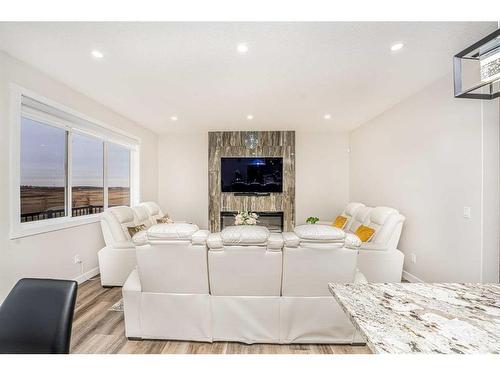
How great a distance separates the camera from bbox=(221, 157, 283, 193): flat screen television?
5.89 meters

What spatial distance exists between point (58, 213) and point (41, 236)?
520 millimetres

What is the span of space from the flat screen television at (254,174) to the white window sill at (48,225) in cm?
295

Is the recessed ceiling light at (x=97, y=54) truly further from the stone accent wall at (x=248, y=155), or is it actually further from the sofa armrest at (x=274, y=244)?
the stone accent wall at (x=248, y=155)

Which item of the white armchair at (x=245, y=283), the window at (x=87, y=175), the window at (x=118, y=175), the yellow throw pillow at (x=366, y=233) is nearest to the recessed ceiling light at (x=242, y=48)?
the white armchair at (x=245, y=283)

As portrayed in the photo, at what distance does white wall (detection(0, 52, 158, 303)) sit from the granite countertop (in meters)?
2.99

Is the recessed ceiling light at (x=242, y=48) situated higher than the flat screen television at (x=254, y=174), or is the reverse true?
the recessed ceiling light at (x=242, y=48)

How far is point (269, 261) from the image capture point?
6.10ft

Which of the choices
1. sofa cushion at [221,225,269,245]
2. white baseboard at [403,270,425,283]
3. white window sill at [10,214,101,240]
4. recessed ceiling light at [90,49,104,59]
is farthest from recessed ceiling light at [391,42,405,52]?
white window sill at [10,214,101,240]

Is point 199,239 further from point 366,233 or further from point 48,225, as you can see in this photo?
point 366,233

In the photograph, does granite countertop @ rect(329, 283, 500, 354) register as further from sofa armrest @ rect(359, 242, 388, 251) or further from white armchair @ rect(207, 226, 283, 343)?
sofa armrest @ rect(359, 242, 388, 251)

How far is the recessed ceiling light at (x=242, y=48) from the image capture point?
2182 millimetres

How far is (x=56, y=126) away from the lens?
10.3ft
